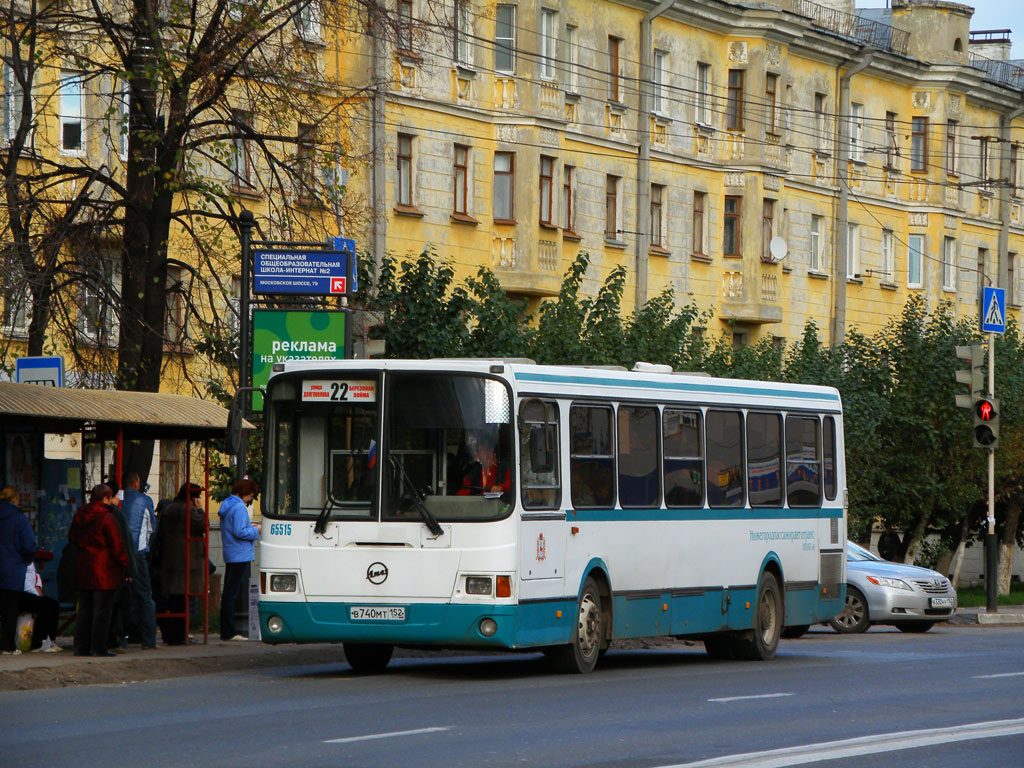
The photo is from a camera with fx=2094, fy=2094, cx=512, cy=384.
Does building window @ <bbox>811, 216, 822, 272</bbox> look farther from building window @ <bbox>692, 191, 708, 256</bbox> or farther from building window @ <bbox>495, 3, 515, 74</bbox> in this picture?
building window @ <bbox>495, 3, 515, 74</bbox>

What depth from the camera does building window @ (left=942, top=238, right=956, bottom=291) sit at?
2389 inches

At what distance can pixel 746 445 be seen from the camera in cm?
2136

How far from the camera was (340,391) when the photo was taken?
17859mm

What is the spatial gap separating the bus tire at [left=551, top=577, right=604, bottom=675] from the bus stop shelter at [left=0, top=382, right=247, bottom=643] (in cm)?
434

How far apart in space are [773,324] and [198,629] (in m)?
31.0

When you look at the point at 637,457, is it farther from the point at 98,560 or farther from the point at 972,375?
the point at 972,375

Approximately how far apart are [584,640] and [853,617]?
39.4 ft

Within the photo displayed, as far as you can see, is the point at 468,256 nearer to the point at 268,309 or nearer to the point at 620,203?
the point at 620,203

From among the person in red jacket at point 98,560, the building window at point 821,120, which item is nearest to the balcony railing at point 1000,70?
the building window at point 821,120

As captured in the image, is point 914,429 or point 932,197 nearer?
point 914,429

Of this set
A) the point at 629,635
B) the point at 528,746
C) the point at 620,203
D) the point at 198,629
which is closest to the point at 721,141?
the point at 620,203

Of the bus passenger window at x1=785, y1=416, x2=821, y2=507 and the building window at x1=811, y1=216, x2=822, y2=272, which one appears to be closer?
the bus passenger window at x1=785, y1=416, x2=821, y2=507

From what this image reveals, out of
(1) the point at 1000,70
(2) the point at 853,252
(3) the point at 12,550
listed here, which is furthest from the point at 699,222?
(3) the point at 12,550

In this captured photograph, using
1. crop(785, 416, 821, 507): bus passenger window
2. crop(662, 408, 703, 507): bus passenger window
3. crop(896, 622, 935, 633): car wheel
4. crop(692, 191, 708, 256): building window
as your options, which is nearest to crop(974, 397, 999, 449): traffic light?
crop(896, 622, 935, 633): car wheel
